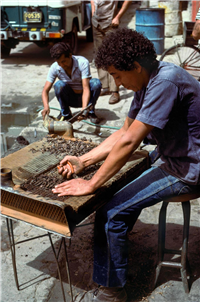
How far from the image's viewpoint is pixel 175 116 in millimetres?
2152

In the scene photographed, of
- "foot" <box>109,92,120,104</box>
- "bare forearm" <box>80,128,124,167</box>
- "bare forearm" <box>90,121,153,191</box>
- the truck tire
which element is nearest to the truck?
the truck tire

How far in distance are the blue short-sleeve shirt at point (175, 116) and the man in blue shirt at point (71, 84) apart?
253 cm

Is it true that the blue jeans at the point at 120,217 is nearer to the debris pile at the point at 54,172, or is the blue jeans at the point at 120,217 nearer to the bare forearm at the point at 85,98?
the debris pile at the point at 54,172

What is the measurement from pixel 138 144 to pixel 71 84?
3.12 meters

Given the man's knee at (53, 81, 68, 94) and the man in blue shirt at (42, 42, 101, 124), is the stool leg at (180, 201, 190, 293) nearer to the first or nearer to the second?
the man in blue shirt at (42, 42, 101, 124)

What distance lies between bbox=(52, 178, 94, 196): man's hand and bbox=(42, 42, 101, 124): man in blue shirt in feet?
8.00

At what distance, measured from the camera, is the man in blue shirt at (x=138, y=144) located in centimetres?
204

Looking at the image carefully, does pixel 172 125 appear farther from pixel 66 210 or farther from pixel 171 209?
pixel 171 209

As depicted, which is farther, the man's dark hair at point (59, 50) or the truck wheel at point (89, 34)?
the truck wheel at point (89, 34)

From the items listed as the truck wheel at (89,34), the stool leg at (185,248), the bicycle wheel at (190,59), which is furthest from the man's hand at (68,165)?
the truck wheel at (89,34)

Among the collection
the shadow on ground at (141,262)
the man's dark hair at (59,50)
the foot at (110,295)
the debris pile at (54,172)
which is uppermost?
the man's dark hair at (59,50)

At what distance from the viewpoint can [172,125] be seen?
2.16m

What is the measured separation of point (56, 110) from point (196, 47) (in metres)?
2.99

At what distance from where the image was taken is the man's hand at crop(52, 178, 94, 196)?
2.17m
